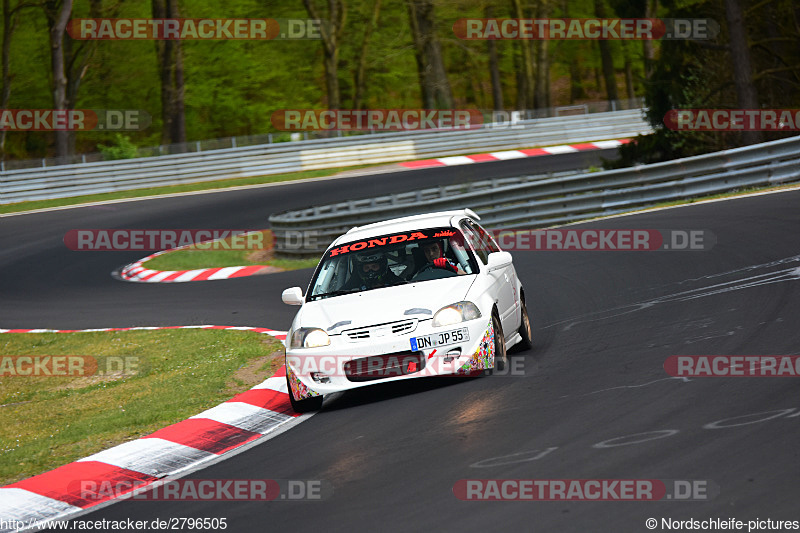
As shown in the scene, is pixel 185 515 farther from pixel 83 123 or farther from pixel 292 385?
pixel 83 123

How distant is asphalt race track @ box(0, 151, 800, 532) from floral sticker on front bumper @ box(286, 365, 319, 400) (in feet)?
0.74

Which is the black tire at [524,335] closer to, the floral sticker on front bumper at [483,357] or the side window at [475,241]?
the side window at [475,241]

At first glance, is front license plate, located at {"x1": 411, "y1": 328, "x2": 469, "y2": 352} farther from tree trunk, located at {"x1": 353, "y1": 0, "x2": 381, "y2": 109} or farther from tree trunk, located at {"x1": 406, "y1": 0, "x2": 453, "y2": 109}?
tree trunk, located at {"x1": 353, "y1": 0, "x2": 381, "y2": 109}

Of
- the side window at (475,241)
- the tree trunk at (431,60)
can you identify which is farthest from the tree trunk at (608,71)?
the side window at (475,241)

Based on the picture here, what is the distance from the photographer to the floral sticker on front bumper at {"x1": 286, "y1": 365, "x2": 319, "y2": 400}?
316 inches

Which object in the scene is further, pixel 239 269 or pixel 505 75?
pixel 505 75

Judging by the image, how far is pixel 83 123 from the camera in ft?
194

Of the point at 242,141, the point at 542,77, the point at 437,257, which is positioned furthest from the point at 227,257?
the point at 542,77

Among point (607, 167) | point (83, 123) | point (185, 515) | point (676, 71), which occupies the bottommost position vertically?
point (185, 515)

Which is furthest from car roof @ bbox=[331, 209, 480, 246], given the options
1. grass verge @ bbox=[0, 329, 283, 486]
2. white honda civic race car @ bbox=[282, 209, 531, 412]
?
grass verge @ bbox=[0, 329, 283, 486]

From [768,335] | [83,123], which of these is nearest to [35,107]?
[83,123]

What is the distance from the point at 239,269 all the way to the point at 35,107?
46918 millimetres

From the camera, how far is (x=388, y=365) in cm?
779

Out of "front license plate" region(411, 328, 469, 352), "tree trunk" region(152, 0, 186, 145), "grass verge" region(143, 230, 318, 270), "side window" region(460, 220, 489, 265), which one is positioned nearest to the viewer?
"front license plate" region(411, 328, 469, 352)
